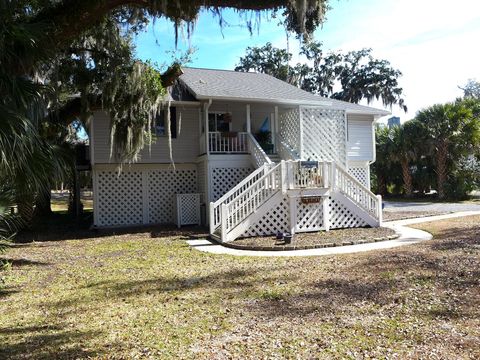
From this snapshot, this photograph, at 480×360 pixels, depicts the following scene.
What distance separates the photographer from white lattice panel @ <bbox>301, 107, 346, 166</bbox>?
1443 centimetres

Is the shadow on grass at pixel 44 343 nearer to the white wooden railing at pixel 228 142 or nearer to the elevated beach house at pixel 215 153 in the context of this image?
the elevated beach house at pixel 215 153

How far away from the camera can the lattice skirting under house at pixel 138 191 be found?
47.8 ft

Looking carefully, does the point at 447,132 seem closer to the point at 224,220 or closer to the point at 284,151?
the point at 284,151

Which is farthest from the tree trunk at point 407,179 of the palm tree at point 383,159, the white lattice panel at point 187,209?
the white lattice panel at point 187,209

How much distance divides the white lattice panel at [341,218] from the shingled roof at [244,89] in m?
4.53

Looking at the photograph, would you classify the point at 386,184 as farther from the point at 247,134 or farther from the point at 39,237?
the point at 39,237

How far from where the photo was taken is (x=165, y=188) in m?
15.4

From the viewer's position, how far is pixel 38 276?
7.37 metres

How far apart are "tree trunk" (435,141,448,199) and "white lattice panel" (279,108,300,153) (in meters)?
14.5

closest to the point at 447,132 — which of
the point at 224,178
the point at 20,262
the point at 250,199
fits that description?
the point at 224,178

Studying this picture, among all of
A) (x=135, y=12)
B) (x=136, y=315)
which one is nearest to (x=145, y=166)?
(x=135, y=12)

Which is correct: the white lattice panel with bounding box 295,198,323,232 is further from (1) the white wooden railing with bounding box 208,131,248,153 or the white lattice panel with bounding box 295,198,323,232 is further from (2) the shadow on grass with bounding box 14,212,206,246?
(1) the white wooden railing with bounding box 208,131,248,153

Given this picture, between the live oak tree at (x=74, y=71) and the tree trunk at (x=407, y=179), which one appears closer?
the live oak tree at (x=74, y=71)

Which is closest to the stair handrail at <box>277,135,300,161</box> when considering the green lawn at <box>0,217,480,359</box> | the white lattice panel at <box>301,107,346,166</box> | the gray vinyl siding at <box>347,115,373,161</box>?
the white lattice panel at <box>301,107,346,166</box>
